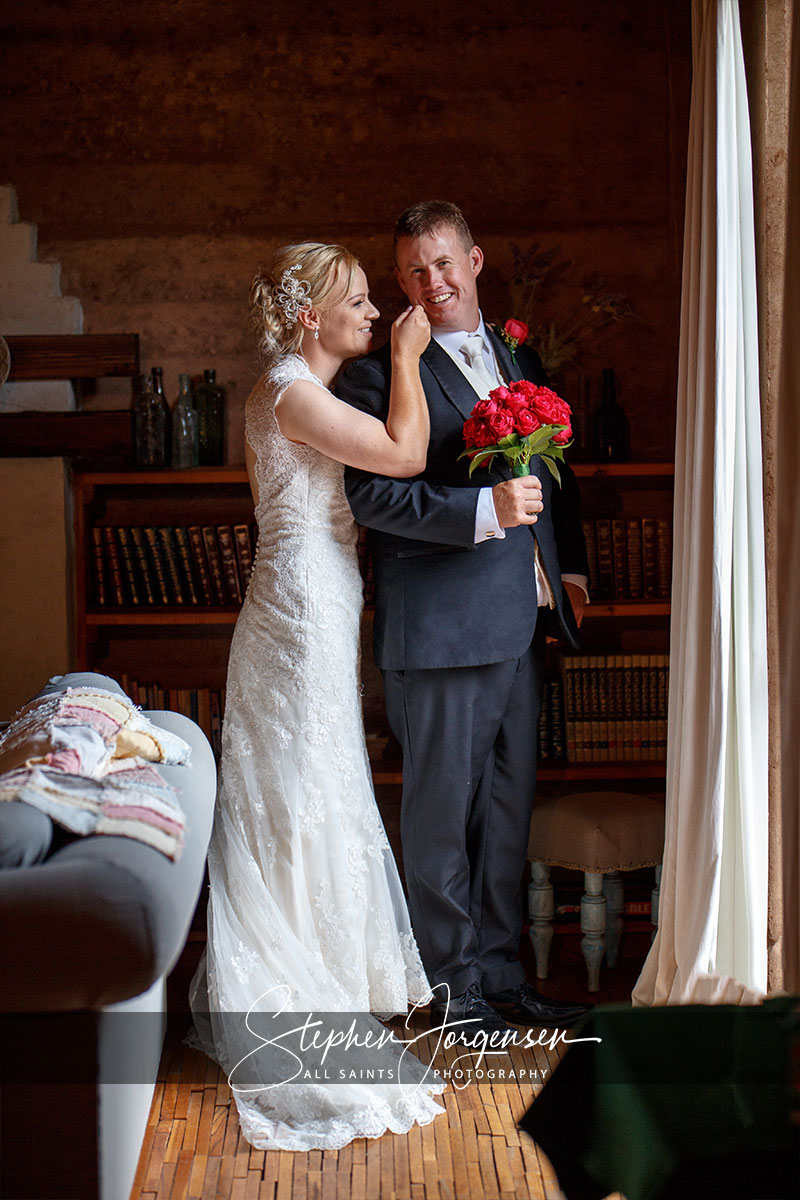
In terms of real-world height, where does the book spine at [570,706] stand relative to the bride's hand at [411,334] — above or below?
below

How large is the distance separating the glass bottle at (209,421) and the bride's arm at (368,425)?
996 mm

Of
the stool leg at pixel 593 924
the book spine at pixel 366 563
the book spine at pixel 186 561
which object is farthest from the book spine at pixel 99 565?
the stool leg at pixel 593 924

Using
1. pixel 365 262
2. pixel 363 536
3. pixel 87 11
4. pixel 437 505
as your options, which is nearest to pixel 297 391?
pixel 437 505

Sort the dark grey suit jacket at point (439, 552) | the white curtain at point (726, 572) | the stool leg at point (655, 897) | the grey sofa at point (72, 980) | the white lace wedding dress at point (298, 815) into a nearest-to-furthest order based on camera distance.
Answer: the grey sofa at point (72, 980), the white curtain at point (726, 572), the white lace wedding dress at point (298, 815), the dark grey suit jacket at point (439, 552), the stool leg at point (655, 897)

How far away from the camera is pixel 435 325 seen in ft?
9.73

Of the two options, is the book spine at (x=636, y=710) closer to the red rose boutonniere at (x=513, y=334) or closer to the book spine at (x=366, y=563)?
the book spine at (x=366, y=563)

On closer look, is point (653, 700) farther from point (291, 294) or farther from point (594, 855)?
point (291, 294)

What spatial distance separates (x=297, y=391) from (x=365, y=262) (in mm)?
1316

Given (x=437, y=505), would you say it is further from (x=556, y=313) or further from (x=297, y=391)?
(x=556, y=313)

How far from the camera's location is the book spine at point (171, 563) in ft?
11.7

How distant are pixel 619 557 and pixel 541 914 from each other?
116 cm

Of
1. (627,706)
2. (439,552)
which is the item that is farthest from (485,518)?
(627,706)

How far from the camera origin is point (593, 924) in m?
3.14

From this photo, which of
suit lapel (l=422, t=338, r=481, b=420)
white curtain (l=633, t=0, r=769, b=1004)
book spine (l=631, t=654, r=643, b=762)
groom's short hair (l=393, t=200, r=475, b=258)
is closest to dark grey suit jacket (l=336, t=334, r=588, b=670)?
suit lapel (l=422, t=338, r=481, b=420)
